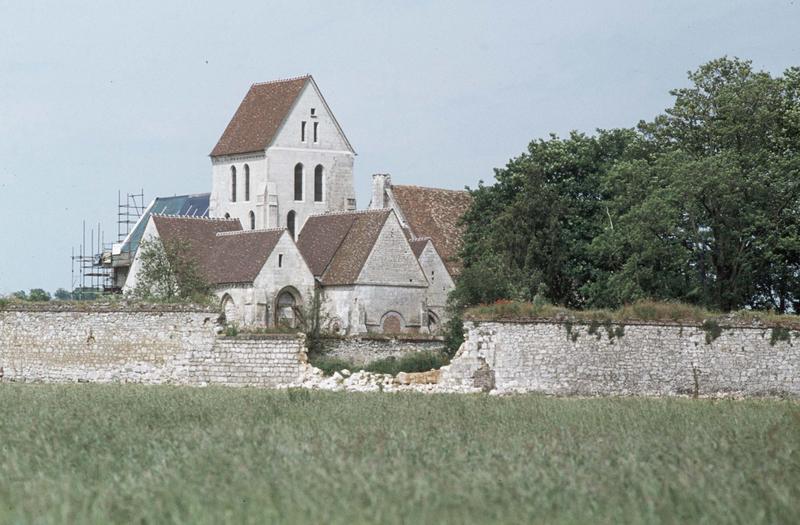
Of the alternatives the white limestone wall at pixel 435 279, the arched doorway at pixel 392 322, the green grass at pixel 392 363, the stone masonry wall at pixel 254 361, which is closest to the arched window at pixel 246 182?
the white limestone wall at pixel 435 279

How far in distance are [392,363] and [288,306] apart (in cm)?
2158

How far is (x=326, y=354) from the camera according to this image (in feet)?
152

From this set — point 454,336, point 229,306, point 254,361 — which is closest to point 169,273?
point 229,306

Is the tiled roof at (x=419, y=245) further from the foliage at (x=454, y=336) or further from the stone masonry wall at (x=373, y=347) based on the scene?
the stone masonry wall at (x=373, y=347)

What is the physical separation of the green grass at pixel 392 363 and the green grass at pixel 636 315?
221 inches

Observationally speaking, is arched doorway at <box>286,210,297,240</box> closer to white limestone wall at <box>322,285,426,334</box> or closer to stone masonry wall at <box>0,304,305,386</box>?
white limestone wall at <box>322,285,426,334</box>

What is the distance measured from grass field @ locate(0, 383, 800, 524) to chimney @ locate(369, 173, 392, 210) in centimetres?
5727

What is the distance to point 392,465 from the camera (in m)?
14.8

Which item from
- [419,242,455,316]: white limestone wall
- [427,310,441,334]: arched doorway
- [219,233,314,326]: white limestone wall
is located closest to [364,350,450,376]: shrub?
[219,233,314,326]: white limestone wall

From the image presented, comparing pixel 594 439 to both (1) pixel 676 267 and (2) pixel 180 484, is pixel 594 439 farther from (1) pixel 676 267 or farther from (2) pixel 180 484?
(1) pixel 676 267

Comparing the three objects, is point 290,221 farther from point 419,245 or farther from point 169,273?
point 169,273

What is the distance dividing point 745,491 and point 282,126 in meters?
69.0

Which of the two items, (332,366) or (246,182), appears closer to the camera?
(332,366)

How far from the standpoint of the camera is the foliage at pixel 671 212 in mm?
50500
